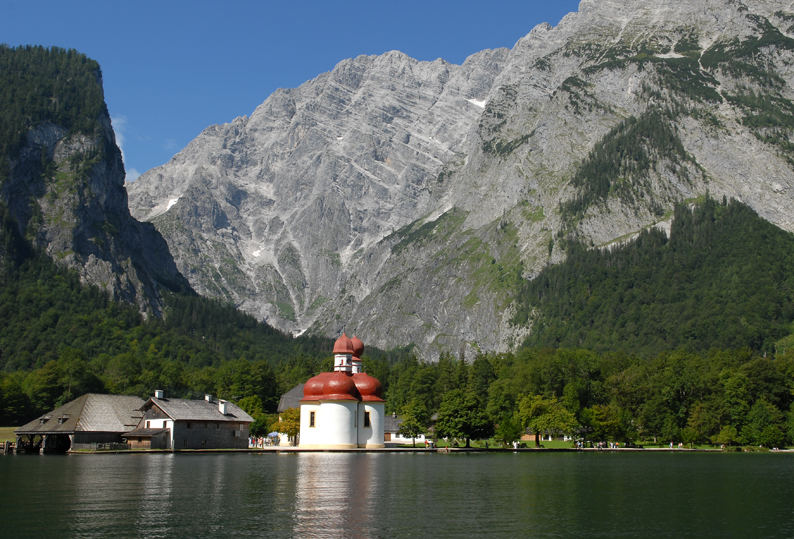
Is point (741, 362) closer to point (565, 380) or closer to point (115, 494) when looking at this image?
point (565, 380)

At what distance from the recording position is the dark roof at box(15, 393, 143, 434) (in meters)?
109

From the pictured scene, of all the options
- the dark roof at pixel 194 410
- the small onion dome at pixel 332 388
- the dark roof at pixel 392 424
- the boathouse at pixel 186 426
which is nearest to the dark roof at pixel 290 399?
the dark roof at pixel 392 424

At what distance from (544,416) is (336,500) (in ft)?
297

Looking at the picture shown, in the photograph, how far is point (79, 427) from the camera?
109 metres

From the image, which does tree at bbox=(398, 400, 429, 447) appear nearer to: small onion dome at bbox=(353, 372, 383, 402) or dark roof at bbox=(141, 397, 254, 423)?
small onion dome at bbox=(353, 372, 383, 402)

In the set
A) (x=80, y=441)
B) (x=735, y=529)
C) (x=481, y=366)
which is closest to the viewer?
(x=735, y=529)

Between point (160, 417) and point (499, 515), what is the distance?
80.1 meters

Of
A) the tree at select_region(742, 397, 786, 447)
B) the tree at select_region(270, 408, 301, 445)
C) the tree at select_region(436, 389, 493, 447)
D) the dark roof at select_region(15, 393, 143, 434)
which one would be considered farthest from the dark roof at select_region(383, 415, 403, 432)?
the tree at select_region(742, 397, 786, 447)

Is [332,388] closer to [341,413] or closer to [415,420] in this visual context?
[341,413]

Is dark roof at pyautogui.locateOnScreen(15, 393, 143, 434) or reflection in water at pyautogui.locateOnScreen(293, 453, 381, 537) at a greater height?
dark roof at pyautogui.locateOnScreen(15, 393, 143, 434)

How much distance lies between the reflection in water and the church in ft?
111

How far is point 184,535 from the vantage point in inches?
1416

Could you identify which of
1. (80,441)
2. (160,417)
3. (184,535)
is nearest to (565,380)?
(160,417)

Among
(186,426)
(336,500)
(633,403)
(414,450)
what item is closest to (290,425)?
(186,426)
